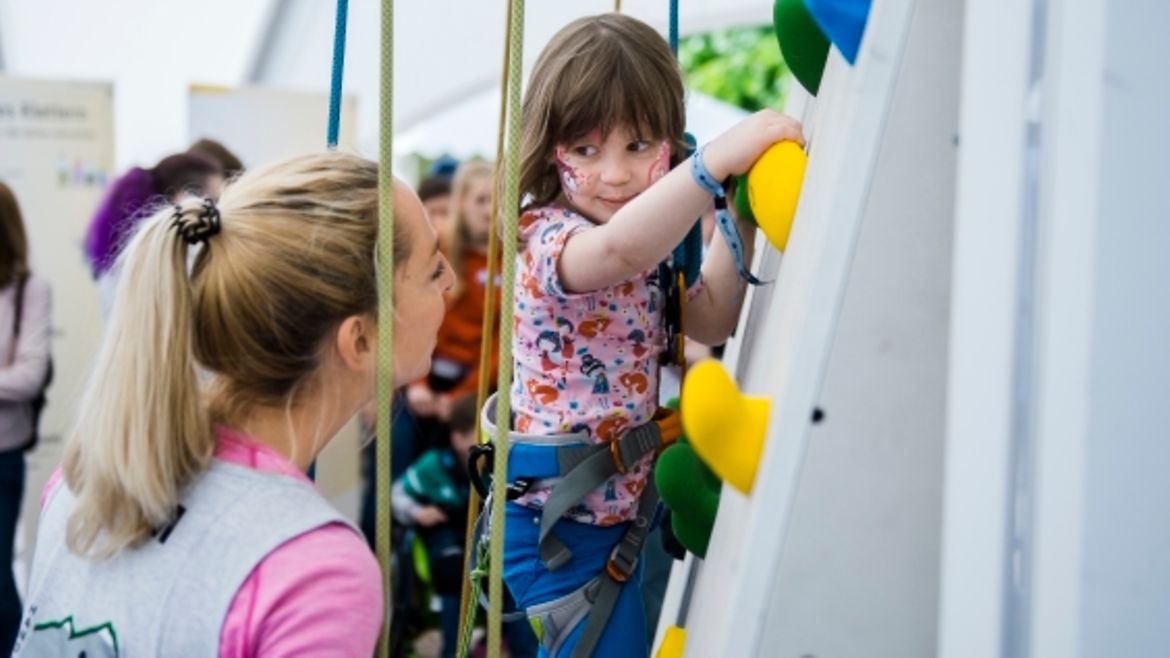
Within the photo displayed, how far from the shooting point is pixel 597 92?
5.32ft

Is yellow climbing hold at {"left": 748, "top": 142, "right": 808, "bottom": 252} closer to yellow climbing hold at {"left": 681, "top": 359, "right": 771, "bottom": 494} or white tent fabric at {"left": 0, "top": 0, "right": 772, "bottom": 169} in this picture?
yellow climbing hold at {"left": 681, "top": 359, "right": 771, "bottom": 494}

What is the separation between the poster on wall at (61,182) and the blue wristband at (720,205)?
3.86 metres

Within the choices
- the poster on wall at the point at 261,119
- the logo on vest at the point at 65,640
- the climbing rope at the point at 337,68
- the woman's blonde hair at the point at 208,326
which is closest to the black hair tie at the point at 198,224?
the woman's blonde hair at the point at 208,326

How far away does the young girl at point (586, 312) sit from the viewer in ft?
5.36

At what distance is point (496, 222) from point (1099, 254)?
0.91 meters

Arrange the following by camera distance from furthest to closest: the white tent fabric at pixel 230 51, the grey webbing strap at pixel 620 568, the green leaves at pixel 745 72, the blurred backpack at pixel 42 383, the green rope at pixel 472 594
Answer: the green leaves at pixel 745 72, the white tent fabric at pixel 230 51, the blurred backpack at pixel 42 383, the grey webbing strap at pixel 620 568, the green rope at pixel 472 594

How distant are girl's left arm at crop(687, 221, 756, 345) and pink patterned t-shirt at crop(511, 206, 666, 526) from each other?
0.09 m

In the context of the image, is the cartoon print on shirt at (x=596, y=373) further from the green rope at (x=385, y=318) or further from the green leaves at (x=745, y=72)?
the green leaves at (x=745, y=72)

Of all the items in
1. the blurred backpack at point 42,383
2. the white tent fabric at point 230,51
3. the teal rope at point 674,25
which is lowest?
the blurred backpack at point 42,383

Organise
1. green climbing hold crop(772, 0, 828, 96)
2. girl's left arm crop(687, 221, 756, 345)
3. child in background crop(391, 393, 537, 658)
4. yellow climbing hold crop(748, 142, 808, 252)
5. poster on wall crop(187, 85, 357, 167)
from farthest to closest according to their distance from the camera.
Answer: poster on wall crop(187, 85, 357, 167), child in background crop(391, 393, 537, 658), girl's left arm crop(687, 221, 756, 345), green climbing hold crop(772, 0, 828, 96), yellow climbing hold crop(748, 142, 808, 252)

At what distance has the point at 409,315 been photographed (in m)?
1.38

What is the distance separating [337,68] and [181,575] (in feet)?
2.28

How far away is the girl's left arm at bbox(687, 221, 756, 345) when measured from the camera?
179 cm

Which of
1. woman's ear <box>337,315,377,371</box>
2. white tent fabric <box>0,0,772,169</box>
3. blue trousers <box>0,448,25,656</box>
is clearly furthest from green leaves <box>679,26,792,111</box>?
woman's ear <box>337,315,377,371</box>
